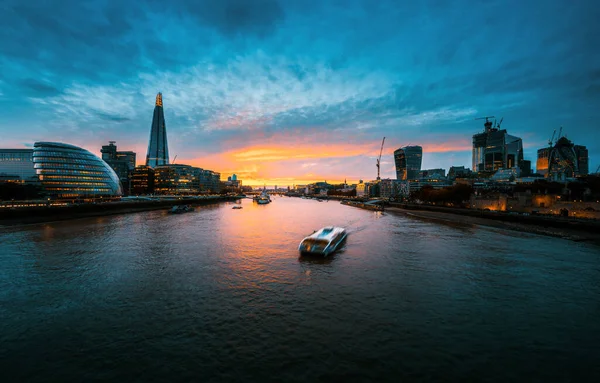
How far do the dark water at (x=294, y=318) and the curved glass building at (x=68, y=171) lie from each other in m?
102

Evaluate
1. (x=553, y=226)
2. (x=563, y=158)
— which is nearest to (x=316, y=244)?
(x=553, y=226)

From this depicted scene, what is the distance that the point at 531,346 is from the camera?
32.0ft

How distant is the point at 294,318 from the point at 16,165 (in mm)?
161985

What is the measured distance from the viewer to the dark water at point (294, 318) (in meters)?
8.27

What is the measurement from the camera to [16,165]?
11200cm

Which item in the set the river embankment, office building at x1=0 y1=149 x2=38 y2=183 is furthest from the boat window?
office building at x1=0 y1=149 x2=38 y2=183

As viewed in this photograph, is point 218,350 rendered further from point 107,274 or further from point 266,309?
point 107,274

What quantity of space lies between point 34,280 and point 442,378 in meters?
23.3

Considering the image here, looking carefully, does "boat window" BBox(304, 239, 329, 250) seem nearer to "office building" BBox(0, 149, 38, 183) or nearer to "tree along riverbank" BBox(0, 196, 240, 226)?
"tree along riverbank" BBox(0, 196, 240, 226)

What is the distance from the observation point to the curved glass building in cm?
9812

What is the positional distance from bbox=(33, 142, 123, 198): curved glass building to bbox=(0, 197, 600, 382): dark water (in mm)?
101524

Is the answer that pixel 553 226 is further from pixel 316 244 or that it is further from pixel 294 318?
pixel 294 318

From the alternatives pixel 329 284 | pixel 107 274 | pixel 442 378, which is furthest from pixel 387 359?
pixel 107 274

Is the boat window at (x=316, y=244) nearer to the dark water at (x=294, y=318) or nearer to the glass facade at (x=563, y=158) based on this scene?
the dark water at (x=294, y=318)
